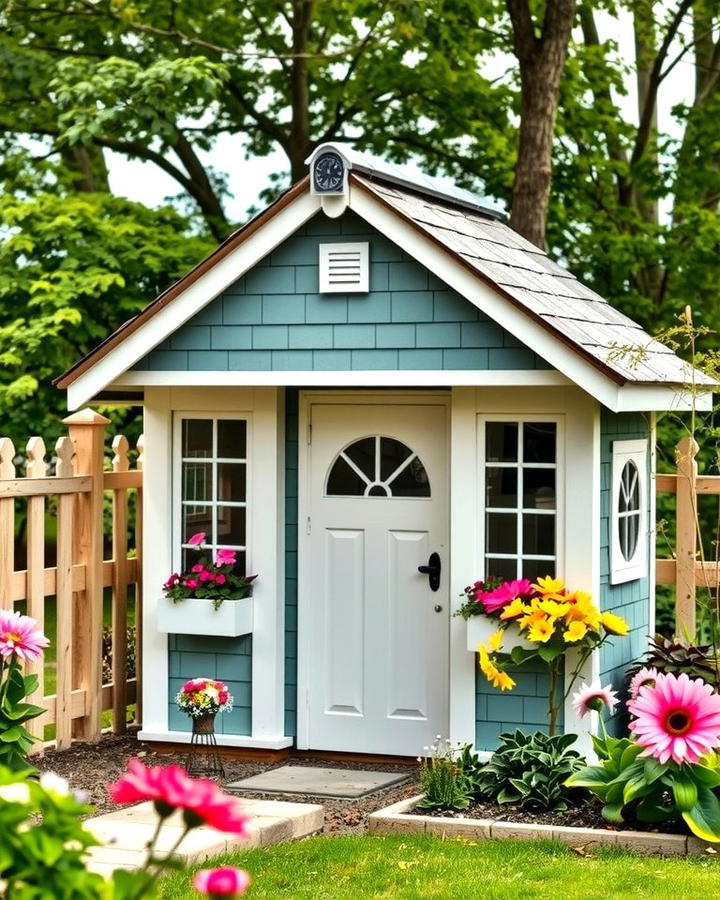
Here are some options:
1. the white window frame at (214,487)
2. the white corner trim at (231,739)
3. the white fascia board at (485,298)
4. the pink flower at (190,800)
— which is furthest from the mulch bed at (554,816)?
the pink flower at (190,800)

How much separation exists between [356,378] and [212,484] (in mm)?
1346

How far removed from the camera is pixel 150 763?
30.1 feet

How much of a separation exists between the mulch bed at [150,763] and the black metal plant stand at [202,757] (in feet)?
0.29

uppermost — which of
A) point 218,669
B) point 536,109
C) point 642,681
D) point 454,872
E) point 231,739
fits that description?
point 536,109

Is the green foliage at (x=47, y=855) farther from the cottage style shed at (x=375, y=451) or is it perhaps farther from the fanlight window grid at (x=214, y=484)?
the fanlight window grid at (x=214, y=484)

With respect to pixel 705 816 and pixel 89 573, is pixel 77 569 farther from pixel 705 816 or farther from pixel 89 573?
pixel 705 816

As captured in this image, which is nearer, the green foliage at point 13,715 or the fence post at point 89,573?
the green foliage at point 13,715

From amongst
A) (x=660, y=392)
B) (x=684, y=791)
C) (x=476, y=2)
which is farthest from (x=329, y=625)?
(x=476, y=2)

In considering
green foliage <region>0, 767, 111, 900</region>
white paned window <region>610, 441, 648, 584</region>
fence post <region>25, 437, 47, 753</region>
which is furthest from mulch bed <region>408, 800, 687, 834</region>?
green foliage <region>0, 767, 111, 900</region>

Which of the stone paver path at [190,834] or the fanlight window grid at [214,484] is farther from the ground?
the fanlight window grid at [214,484]

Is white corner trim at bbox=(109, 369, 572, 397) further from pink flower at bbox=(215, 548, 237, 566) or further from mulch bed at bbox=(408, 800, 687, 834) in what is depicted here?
mulch bed at bbox=(408, 800, 687, 834)

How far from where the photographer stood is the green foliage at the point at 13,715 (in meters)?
6.95

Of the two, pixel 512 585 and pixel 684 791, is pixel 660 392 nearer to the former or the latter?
pixel 512 585

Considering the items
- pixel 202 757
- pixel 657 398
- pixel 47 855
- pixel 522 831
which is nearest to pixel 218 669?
pixel 202 757
